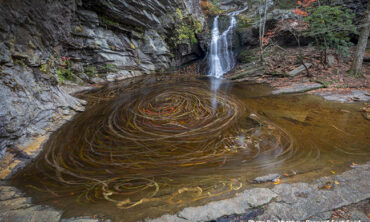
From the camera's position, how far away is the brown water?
1614mm

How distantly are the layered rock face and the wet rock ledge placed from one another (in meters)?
1.62

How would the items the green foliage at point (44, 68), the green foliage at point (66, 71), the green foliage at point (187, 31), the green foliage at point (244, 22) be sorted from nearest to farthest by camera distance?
the green foliage at point (44, 68), the green foliage at point (66, 71), the green foliage at point (244, 22), the green foliage at point (187, 31)

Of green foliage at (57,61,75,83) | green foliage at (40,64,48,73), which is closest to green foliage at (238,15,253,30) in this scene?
green foliage at (57,61,75,83)

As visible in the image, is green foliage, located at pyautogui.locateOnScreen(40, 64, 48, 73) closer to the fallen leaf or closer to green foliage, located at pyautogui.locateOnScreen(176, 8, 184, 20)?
the fallen leaf

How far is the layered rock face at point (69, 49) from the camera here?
9.29 feet

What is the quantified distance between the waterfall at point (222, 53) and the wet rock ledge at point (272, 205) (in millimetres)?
11166

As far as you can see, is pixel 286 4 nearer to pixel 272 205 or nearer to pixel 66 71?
pixel 272 205

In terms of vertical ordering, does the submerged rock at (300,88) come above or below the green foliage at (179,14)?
below

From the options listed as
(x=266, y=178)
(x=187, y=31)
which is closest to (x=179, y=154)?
(x=266, y=178)

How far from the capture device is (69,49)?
785 centimetres

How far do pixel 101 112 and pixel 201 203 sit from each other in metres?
3.95

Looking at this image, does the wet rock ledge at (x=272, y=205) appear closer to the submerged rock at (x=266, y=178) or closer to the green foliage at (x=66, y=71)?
the submerged rock at (x=266, y=178)

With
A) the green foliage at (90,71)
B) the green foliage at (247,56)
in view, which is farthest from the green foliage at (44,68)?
the green foliage at (247,56)

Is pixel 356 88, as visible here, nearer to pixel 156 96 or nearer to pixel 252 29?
pixel 156 96
